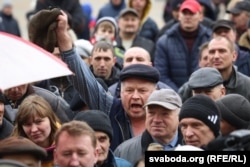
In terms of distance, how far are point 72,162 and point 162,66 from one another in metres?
6.76

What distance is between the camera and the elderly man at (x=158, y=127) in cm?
1038

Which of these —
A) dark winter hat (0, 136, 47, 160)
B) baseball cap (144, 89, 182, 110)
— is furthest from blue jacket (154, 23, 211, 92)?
dark winter hat (0, 136, 47, 160)

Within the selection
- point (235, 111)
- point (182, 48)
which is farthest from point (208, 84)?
point (182, 48)

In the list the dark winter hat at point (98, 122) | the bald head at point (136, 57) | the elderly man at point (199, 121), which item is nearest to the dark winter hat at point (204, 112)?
the elderly man at point (199, 121)

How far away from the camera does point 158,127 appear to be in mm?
10375

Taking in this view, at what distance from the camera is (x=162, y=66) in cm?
1527

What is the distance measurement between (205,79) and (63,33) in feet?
7.29

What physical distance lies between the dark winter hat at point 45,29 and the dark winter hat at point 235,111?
1.59m

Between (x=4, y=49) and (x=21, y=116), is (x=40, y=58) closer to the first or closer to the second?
(x=4, y=49)

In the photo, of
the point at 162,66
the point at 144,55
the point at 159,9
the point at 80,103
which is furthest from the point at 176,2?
the point at 159,9

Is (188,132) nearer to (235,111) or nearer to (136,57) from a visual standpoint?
(235,111)

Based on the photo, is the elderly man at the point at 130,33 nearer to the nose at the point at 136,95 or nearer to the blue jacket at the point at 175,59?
the blue jacket at the point at 175,59

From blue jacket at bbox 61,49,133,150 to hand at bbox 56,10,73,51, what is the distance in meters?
0.06

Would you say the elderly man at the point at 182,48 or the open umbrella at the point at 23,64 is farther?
the elderly man at the point at 182,48
